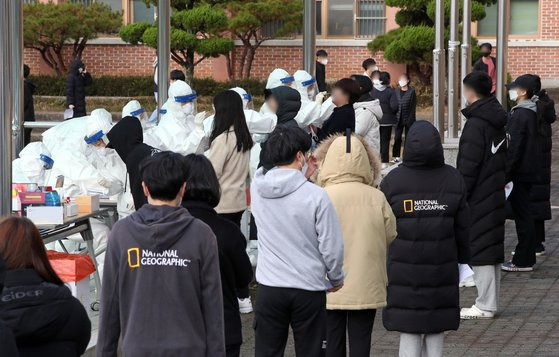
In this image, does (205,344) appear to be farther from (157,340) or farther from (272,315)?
(272,315)

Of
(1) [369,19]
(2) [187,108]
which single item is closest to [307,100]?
(2) [187,108]

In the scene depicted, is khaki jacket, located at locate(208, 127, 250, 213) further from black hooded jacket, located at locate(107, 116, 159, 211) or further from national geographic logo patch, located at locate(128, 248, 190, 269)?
national geographic logo patch, located at locate(128, 248, 190, 269)

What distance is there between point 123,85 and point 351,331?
29.7m

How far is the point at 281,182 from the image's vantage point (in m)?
6.32

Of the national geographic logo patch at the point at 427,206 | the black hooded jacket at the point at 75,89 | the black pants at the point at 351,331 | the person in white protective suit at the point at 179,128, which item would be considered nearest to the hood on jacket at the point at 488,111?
the person in white protective suit at the point at 179,128

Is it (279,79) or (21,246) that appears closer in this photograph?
(21,246)

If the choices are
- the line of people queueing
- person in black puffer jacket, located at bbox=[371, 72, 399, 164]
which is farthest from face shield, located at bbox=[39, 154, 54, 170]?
person in black puffer jacket, located at bbox=[371, 72, 399, 164]

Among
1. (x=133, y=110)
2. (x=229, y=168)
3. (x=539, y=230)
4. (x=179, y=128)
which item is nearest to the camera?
(x=229, y=168)

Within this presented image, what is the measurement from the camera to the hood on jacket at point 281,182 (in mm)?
6320

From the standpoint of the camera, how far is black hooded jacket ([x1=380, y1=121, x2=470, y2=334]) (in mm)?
7012

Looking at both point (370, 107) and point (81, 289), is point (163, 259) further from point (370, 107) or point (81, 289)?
point (370, 107)

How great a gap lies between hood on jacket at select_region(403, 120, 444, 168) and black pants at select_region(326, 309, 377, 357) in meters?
0.90

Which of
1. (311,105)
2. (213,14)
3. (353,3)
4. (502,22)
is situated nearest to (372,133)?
(311,105)

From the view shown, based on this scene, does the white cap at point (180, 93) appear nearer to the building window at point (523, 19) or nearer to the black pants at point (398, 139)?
the black pants at point (398, 139)
